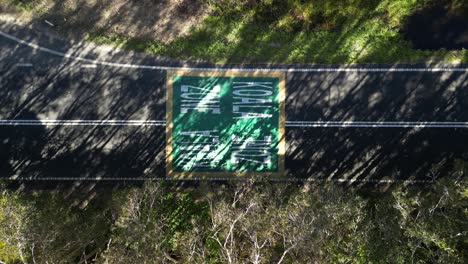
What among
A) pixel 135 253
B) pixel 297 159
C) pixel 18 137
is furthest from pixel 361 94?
pixel 18 137

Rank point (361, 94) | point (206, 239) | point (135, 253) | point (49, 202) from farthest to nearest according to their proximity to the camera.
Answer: point (361, 94) < point (49, 202) < point (206, 239) < point (135, 253)

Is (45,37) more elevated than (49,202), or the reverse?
(45,37)

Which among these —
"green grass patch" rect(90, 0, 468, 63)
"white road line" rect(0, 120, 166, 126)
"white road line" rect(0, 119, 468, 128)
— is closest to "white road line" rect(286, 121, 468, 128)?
"white road line" rect(0, 119, 468, 128)

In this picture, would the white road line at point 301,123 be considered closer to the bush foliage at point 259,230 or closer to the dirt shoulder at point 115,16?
the bush foliage at point 259,230

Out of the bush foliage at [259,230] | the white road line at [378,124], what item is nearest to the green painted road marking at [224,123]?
the white road line at [378,124]

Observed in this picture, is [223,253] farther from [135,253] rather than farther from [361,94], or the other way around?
[361,94]

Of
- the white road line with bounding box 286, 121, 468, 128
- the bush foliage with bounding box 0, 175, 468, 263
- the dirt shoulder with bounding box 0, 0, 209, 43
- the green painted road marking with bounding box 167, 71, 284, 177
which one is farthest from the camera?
the dirt shoulder with bounding box 0, 0, 209, 43

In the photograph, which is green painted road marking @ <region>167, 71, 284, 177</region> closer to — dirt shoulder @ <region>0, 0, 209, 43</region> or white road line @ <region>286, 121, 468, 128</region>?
white road line @ <region>286, 121, 468, 128</region>
